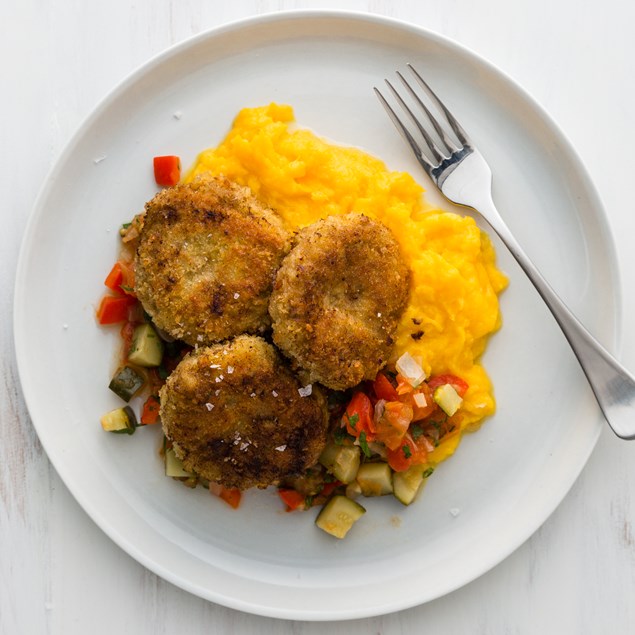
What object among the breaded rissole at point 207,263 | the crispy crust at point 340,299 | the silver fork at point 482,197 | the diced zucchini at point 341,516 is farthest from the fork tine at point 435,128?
the diced zucchini at point 341,516

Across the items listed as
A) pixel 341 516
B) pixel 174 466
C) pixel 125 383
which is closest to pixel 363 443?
pixel 341 516

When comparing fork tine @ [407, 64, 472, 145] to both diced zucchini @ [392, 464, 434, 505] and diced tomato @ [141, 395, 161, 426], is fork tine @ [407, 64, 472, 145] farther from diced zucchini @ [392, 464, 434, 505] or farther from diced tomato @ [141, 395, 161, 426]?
diced tomato @ [141, 395, 161, 426]

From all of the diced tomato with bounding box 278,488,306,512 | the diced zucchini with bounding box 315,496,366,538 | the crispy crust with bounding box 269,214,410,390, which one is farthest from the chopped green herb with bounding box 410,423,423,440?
the diced tomato with bounding box 278,488,306,512

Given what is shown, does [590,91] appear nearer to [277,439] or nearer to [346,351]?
[346,351]

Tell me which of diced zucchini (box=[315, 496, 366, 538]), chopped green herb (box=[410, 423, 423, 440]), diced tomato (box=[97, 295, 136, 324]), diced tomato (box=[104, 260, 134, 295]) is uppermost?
diced tomato (box=[104, 260, 134, 295])

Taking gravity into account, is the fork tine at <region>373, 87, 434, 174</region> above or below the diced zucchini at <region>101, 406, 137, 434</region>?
above

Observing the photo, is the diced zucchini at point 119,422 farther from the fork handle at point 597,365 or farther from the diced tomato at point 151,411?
the fork handle at point 597,365
